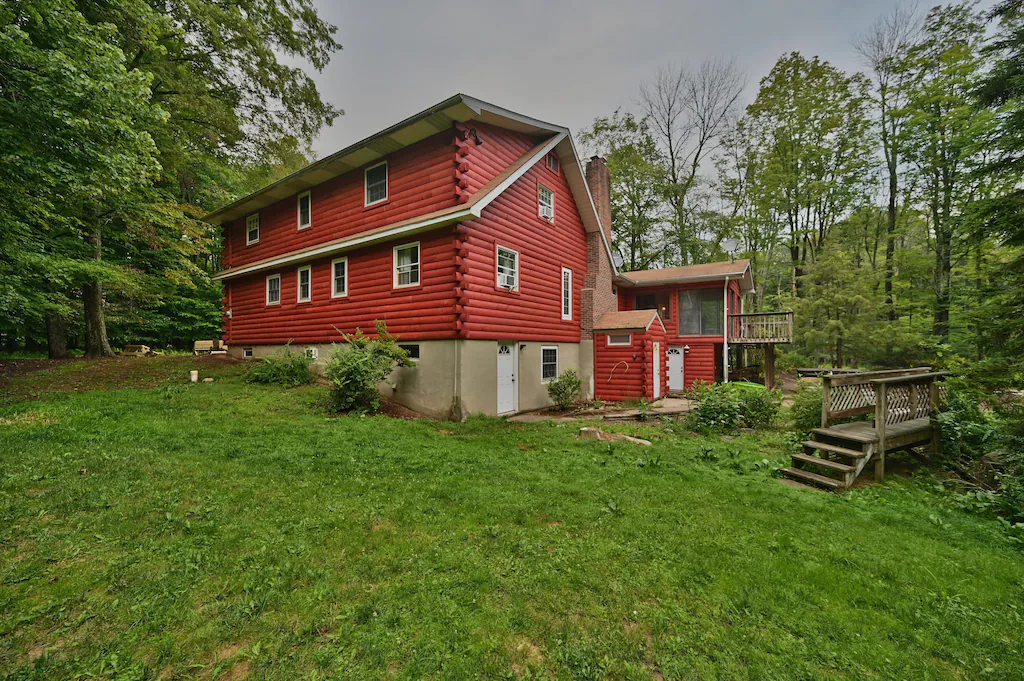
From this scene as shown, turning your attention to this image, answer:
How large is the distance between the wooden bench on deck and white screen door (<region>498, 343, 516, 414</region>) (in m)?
6.95

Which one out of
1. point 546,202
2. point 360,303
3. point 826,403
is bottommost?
point 826,403

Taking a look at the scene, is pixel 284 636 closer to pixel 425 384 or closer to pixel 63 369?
pixel 425 384

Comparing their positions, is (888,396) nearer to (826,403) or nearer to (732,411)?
(826,403)

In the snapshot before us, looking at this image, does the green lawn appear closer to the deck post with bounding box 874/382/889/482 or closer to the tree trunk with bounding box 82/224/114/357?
the deck post with bounding box 874/382/889/482

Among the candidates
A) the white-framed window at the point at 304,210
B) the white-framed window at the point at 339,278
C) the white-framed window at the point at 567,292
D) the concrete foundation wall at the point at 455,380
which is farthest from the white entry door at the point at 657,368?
the white-framed window at the point at 304,210

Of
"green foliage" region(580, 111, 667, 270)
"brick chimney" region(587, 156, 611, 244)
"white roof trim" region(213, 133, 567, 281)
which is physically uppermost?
"green foliage" region(580, 111, 667, 270)

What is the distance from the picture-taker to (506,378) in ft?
37.4

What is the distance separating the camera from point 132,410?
8.34 meters

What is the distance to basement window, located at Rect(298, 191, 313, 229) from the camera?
553 inches

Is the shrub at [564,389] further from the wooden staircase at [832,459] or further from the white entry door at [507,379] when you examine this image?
the wooden staircase at [832,459]

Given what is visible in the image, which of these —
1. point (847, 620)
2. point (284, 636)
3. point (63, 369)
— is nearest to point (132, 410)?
point (63, 369)

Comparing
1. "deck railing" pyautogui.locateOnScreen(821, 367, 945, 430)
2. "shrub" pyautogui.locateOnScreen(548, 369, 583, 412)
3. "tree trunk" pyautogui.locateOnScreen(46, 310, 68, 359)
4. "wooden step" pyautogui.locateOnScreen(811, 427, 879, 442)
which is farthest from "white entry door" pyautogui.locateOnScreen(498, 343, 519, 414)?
"tree trunk" pyautogui.locateOnScreen(46, 310, 68, 359)

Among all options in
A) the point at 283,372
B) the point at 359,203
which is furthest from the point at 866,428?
the point at 283,372

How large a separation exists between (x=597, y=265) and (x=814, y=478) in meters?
11.2
